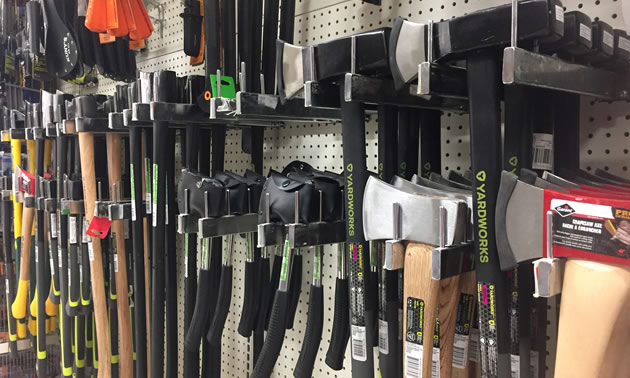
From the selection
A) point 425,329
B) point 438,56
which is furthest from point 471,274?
point 438,56

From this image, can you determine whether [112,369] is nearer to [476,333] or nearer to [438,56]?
[476,333]

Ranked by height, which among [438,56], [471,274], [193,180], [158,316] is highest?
[438,56]

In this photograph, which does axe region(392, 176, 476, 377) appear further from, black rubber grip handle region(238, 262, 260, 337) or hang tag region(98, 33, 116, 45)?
hang tag region(98, 33, 116, 45)

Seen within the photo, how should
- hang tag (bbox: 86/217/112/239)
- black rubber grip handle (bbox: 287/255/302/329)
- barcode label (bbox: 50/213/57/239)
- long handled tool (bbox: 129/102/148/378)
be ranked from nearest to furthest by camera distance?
black rubber grip handle (bbox: 287/255/302/329) → long handled tool (bbox: 129/102/148/378) → hang tag (bbox: 86/217/112/239) → barcode label (bbox: 50/213/57/239)

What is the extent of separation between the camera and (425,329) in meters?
0.84

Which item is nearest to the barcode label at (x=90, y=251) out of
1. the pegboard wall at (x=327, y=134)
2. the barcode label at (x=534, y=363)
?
the pegboard wall at (x=327, y=134)

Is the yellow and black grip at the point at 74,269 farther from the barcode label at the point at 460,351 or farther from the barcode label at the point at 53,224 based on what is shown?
the barcode label at the point at 460,351

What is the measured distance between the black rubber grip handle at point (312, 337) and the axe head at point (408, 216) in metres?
0.40

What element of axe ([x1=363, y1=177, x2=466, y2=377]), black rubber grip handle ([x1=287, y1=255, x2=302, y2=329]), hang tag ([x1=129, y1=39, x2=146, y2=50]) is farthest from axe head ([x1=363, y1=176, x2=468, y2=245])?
hang tag ([x1=129, y1=39, x2=146, y2=50])

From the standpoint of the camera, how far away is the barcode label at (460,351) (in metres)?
0.91

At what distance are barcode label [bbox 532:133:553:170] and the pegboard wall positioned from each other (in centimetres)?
19

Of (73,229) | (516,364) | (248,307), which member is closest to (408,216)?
(516,364)

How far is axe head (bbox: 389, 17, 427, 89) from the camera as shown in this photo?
0.83m

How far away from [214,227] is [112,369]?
1.09 metres
